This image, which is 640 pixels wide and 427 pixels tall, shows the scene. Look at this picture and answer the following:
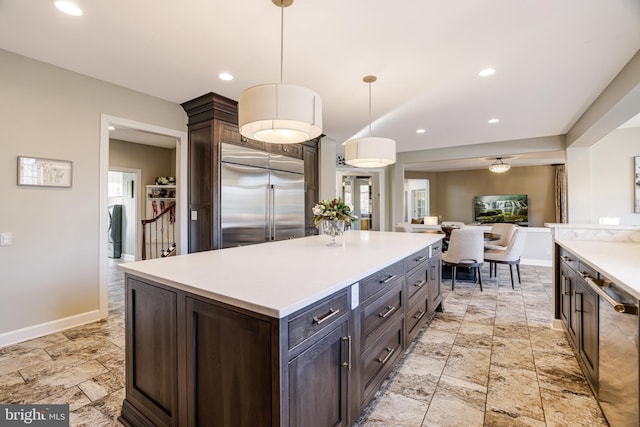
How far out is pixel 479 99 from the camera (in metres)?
3.65

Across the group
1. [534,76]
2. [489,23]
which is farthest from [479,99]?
[489,23]

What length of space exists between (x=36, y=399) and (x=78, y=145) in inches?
90.7

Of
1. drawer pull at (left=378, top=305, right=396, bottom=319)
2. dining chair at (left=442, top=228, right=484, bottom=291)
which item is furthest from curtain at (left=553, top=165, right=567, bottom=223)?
drawer pull at (left=378, top=305, right=396, bottom=319)

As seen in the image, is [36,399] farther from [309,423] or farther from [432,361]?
[432,361]

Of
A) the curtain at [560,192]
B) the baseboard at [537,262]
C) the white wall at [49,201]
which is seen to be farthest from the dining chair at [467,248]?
the curtain at [560,192]

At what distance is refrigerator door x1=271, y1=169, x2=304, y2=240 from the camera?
439 centimetres

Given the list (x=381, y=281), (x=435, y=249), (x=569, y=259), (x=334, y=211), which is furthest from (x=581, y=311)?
(x=334, y=211)

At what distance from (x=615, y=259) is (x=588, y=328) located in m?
0.47

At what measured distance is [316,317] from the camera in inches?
47.0

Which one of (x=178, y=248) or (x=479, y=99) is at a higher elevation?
(x=479, y=99)

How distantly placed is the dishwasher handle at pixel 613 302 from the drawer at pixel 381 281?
107 cm

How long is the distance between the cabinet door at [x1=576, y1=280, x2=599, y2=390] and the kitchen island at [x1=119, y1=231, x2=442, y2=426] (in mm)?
1151

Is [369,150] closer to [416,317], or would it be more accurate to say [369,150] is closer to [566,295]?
[416,317]

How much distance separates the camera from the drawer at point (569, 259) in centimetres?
221
